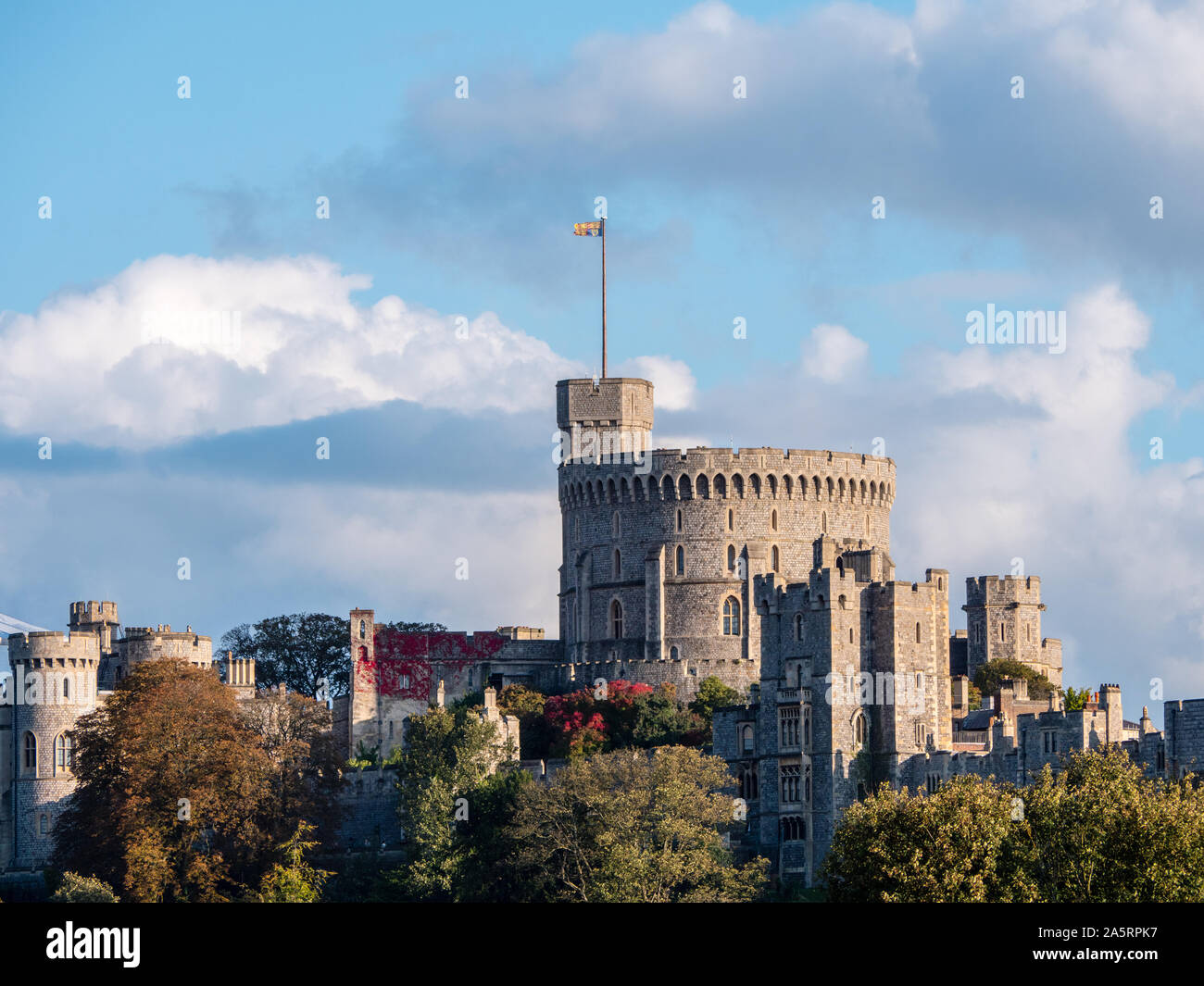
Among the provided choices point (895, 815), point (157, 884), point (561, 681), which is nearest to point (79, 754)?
point (157, 884)

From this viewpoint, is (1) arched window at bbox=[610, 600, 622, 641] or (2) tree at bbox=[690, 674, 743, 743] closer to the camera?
(2) tree at bbox=[690, 674, 743, 743]

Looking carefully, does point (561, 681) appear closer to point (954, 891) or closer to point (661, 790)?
point (661, 790)

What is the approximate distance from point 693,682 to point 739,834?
1980cm

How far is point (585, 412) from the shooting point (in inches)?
4838

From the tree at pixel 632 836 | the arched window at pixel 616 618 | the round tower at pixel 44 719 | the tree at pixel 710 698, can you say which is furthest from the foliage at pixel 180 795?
the arched window at pixel 616 618

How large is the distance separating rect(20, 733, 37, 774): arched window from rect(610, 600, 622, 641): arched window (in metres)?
27.2

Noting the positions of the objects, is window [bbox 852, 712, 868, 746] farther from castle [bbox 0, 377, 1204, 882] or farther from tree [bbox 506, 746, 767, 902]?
tree [bbox 506, 746, 767, 902]

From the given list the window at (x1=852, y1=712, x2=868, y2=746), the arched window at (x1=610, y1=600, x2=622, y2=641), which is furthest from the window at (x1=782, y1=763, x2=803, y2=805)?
the arched window at (x1=610, y1=600, x2=622, y2=641)

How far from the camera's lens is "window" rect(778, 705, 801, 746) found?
91500 millimetres

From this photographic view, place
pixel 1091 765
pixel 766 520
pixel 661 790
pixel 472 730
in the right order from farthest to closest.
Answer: pixel 766 520 → pixel 472 730 → pixel 661 790 → pixel 1091 765

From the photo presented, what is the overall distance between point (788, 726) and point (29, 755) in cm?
3620

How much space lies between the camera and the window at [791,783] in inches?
3588

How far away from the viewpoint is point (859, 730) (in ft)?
298

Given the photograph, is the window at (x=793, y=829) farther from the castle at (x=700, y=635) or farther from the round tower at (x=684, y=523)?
the round tower at (x=684, y=523)
